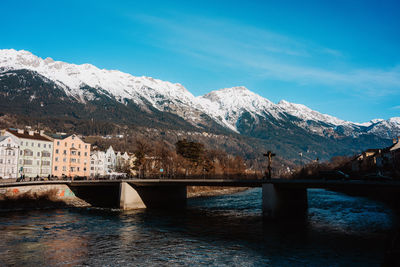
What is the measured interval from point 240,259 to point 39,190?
6623 centimetres

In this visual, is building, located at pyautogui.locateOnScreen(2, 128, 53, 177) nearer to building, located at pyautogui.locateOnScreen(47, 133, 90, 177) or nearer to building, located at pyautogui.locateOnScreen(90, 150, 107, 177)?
→ building, located at pyautogui.locateOnScreen(47, 133, 90, 177)

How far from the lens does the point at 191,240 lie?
43031 millimetres

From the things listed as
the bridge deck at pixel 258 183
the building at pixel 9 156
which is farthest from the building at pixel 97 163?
the bridge deck at pixel 258 183

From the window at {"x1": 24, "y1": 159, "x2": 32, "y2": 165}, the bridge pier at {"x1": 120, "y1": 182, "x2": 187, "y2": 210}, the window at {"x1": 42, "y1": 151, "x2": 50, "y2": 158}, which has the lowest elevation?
the bridge pier at {"x1": 120, "y1": 182, "x2": 187, "y2": 210}

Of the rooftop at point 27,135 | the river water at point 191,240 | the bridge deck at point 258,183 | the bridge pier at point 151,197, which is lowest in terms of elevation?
the river water at point 191,240

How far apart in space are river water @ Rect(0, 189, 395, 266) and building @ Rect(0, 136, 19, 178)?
54.4 m

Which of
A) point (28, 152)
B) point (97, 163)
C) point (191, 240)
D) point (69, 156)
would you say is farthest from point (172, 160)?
point (191, 240)

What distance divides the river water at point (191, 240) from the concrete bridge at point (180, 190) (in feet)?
18.7

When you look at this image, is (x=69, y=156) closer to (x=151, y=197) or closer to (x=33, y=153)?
(x=33, y=153)

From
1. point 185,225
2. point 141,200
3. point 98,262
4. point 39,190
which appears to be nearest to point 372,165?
point 141,200

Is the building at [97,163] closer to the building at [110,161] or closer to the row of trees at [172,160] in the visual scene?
the building at [110,161]

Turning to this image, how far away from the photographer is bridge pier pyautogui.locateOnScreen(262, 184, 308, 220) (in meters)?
63.0

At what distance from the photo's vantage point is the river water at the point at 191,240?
3319 centimetres

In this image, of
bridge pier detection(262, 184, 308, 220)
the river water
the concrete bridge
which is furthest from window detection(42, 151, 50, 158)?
bridge pier detection(262, 184, 308, 220)
